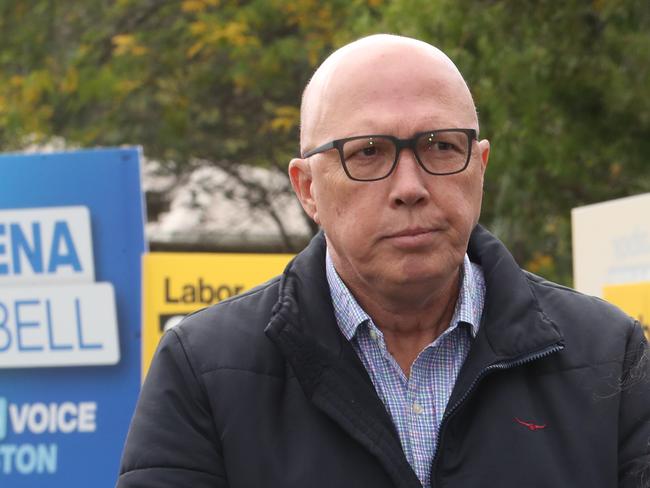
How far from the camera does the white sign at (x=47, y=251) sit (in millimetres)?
4734

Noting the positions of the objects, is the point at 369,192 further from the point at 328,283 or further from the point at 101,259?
the point at 101,259

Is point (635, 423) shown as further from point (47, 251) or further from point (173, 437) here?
point (47, 251)

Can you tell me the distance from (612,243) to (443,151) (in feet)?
9.83

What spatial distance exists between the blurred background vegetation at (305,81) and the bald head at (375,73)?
5.88 m

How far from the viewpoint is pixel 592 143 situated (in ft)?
27.8

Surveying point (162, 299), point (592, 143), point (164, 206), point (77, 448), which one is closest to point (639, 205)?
point (162, 299)

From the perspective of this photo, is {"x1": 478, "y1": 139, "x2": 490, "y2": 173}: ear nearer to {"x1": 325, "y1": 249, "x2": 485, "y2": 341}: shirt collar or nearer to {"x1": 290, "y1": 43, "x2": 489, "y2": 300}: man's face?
{"x1": 290, "y1": 43, "x2": 489, "y2": 300}: man's face

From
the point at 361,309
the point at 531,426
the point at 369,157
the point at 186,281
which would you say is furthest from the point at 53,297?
the point at 531,426

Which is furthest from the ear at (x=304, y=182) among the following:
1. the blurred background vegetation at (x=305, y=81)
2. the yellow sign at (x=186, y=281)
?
the blurred background vegetation at (x=305, y=81)

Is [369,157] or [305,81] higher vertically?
[305,81]

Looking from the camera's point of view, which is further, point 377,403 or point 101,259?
point 101,259

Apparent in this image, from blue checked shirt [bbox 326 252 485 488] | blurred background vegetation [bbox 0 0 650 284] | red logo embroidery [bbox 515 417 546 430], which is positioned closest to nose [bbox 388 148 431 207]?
blue checked shirt [bbox 326 252 485 488]

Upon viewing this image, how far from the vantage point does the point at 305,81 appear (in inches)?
499

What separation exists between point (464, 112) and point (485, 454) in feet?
1.77
